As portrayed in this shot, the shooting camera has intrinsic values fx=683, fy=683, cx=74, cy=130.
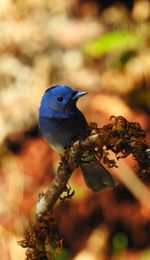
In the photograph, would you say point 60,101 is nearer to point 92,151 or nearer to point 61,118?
point 61,118

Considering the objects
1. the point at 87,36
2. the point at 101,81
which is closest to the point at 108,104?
the point at 101,81

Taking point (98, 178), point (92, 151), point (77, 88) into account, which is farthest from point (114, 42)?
point (92, 151)

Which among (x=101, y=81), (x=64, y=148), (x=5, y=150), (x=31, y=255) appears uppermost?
(x=101, y=81)

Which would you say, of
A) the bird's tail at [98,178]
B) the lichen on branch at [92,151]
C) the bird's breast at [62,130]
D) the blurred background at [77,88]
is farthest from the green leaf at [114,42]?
the lichen on branch at [92,151]

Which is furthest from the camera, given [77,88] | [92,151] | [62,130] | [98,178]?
[77,88]

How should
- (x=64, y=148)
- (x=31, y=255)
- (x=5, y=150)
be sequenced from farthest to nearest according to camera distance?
(x=5, y=150) → (x=64, y=148) → (x=31, y=255)

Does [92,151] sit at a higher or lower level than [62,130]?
lower

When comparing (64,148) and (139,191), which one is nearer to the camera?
(64,148)

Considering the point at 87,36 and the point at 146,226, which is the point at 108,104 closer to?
the point at 87,36
